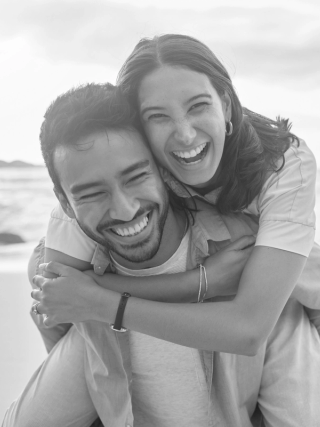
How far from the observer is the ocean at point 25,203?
4.37 m

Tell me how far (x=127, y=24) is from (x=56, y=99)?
13.0 feet

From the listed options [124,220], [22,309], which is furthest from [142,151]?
[22,309]

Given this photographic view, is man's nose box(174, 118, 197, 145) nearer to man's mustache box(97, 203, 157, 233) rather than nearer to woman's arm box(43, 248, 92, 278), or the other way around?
man's mustache box(97, 203, 157, 233)

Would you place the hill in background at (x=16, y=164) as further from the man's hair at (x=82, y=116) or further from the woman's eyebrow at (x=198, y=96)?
the woman's eyebrow at (x=198, y=96)

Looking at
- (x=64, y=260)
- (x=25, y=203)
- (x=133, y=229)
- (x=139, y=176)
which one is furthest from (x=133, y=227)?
(x=25, y=203)

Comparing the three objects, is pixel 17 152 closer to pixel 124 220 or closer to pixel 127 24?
pixel 127 24

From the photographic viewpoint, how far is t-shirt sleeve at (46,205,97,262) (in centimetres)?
136

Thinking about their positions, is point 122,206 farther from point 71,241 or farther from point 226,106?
point 226,106

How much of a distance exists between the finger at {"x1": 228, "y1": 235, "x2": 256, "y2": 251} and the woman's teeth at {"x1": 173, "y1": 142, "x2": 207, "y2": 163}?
23 cm

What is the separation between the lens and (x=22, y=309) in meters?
2.23

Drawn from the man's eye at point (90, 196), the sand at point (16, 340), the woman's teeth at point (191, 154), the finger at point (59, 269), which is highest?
the woman's teeth at point (191, 154)

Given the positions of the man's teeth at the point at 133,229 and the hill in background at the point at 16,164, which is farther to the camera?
the hill in background at the point at 16,164

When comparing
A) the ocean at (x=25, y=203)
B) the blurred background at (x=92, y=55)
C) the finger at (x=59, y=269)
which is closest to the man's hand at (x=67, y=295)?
the finger at (x=59, y=269)

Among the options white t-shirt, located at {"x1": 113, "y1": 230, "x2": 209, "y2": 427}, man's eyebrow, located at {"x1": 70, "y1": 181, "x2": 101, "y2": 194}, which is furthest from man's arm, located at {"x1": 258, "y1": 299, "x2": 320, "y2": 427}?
man's eyebrow, located at {"x1": 70, "y1": 181, "x2": 101, "y2": 194}
